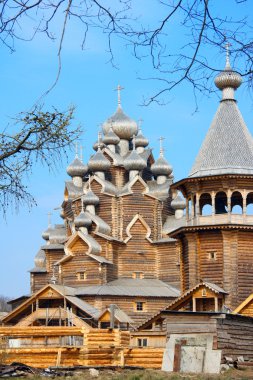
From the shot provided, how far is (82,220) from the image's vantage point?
1674 inches

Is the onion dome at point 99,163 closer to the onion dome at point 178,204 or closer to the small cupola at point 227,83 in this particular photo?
the onion dome at point 178,204

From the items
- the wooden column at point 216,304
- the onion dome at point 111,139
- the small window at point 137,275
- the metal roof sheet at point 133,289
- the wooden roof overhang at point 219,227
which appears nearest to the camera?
the wooden column at point 216,304

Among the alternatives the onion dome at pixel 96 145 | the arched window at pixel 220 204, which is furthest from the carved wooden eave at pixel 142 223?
the arched window at pixel 220 204

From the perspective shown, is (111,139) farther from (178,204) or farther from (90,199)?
(178,204)

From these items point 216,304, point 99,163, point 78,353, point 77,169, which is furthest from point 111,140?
point 78,353

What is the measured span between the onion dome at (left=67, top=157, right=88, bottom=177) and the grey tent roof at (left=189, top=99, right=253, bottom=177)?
639 inches

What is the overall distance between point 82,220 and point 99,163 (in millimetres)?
4453

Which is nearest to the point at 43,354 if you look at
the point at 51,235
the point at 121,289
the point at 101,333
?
the point at 101,333

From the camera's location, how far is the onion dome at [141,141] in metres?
49.6

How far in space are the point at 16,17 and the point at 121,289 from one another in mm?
35939

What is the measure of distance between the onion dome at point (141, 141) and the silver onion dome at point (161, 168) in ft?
9.09

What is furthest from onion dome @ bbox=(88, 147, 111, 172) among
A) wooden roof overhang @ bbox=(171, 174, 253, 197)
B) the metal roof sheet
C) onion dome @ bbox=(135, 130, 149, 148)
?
wooden roof overhang @ bbox=(171, 174, 253, 197)

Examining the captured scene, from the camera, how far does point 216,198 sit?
32125mm

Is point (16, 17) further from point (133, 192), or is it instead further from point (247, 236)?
point (133, 192)
